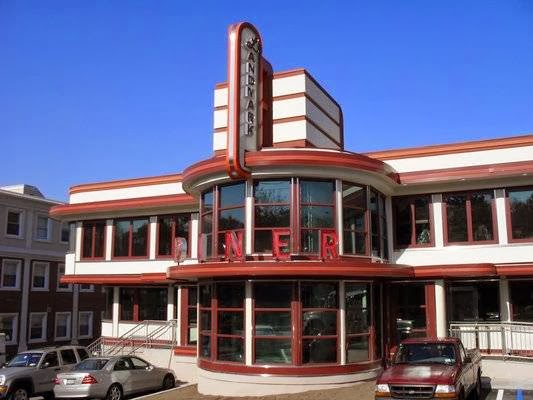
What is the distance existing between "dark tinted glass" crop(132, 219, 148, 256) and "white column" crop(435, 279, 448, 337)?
1270cm

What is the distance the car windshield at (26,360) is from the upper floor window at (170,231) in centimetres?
733

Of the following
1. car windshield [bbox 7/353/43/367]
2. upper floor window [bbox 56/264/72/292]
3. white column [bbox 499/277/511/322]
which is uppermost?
upper floor window [bbox 56/264/72/292]

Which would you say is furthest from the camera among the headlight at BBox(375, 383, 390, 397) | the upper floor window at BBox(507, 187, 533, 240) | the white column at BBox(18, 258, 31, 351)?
the white column at BBox(18, 258, 31, 351)

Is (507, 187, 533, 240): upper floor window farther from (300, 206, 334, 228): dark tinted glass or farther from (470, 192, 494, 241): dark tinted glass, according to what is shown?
(300, 206, 334, 228): dark tinted glass

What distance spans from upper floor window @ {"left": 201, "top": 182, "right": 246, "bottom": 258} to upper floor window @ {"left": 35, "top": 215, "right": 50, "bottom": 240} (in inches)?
954

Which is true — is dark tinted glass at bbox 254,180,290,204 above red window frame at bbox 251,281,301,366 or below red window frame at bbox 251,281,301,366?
above

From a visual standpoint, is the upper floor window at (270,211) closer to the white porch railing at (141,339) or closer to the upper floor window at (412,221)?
the upper floor window at (412,221)

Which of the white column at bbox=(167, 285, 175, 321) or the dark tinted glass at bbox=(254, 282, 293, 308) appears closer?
the dark tinted glass at bbox=(254, 282, 293, 308)

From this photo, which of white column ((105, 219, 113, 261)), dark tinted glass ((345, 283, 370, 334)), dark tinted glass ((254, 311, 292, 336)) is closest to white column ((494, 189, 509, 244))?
dark tinted glass ((345, 283, 370, 334))

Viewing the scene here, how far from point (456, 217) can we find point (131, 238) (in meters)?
14.1

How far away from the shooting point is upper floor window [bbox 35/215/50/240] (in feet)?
130

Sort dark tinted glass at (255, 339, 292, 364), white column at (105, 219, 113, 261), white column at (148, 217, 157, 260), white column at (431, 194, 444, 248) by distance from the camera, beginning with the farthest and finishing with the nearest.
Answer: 1. white column at (105, 219, 113, 261)
2. white column at (148, 217, 157, 260)
3. white column at (431, 194, 444, 248)
4. dark tinted glass at (255, 339, 292, 364)

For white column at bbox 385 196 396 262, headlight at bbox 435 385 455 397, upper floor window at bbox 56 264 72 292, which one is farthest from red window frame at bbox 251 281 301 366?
upper floor window at bbox 56 264 72 292

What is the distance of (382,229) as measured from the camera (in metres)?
21.0
